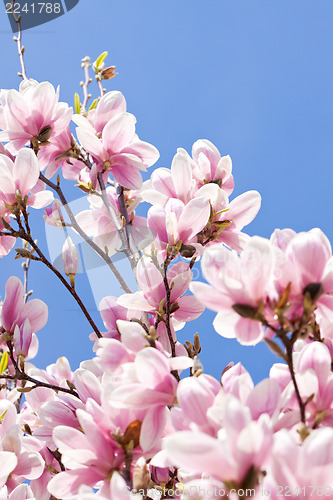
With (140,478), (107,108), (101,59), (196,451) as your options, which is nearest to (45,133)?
(107,108)

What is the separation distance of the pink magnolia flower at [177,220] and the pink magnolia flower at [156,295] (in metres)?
0.11

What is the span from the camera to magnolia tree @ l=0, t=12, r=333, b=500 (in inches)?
24.1

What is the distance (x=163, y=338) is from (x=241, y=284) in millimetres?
676

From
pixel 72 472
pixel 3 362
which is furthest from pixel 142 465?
pixel 3 362

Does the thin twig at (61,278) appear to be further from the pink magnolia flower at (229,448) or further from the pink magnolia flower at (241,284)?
the pink magnolia flower at (229,448)

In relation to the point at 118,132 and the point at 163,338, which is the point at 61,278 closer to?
the point at 163,338

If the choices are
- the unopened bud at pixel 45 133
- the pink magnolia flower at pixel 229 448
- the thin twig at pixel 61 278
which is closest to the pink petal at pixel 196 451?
the pink magnolia flower at pixel 229 448

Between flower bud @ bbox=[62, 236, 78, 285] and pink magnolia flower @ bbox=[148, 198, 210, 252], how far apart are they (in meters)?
0.35

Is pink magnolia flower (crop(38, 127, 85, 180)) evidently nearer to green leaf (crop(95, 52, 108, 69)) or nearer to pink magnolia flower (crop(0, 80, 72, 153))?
pink magnolia flower (crop(0, 80, 72, 153))

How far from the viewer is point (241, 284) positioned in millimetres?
792

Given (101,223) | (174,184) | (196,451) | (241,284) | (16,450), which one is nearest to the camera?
(196,451)

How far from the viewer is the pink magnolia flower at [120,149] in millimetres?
1501

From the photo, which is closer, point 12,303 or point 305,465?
point 305,465

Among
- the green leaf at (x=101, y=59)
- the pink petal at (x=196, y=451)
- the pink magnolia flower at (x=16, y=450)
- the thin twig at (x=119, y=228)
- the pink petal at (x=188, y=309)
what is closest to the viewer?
Answer: the pink petal at (x=196, y=451)
